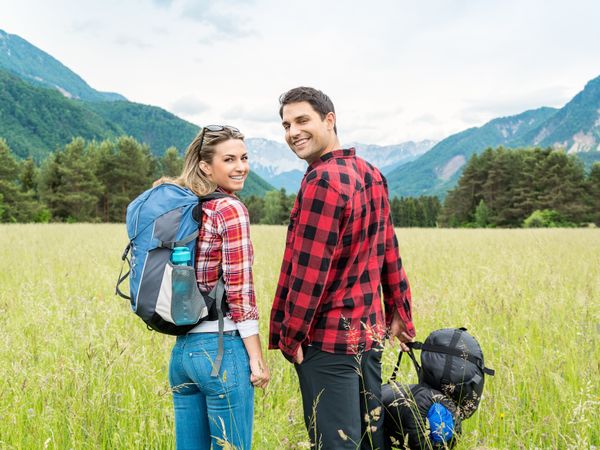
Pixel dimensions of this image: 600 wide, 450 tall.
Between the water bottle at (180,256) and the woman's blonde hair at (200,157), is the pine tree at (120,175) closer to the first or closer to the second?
the woman's blonde hair at (200,157)

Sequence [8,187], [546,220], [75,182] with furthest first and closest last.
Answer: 1. [75,182]
2. [546,220]
3. [8,187]

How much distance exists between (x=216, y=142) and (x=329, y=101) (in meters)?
0.60

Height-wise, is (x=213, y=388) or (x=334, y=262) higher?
(x=334, y=262)

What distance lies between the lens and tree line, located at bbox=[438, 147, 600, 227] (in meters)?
49.3

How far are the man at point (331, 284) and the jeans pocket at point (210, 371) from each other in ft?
0.84

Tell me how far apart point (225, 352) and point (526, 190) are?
58690 millimetres

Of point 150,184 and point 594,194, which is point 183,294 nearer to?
point 150,184

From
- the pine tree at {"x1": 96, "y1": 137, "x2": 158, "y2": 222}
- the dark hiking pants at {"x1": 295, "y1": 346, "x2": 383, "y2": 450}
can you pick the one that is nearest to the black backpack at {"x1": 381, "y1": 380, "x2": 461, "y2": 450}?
the dark hiking pants at {"x1": 295, "y1": 346, "x2": 383, "y2": 450}

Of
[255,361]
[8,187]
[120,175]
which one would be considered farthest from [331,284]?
[120,175]

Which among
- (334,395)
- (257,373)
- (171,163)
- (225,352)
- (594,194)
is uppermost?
(171,163)

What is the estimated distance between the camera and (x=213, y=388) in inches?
72.1

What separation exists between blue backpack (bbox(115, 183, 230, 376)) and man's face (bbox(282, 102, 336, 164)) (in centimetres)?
57

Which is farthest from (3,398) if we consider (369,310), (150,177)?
(150,177)

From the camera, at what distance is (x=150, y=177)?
182 feet
